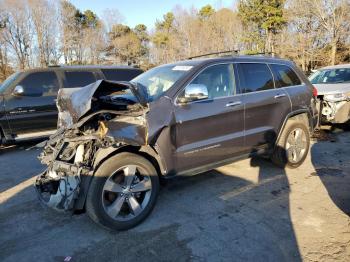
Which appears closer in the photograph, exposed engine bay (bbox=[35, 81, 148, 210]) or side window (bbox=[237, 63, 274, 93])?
exposed engine bay (bbox=[35, 81, 148, 210])

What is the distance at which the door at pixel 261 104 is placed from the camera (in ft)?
15.9

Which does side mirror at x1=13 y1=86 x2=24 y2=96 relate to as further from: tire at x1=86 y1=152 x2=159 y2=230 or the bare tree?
the bare tree

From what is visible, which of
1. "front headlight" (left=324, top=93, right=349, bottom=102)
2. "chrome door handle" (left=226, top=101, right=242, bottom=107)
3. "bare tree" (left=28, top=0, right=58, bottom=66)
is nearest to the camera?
"chrome door handle" (left=226, top=101, right=242, bottom=107)

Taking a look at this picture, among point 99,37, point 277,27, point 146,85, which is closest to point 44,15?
point 99,37

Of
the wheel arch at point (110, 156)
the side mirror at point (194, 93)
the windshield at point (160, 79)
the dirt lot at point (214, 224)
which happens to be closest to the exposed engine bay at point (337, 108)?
the dirt lot at point (214, 224)

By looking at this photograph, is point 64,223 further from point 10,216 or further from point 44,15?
point 44,15

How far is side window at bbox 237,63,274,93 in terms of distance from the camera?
15.9 ft

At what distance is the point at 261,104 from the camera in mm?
4984

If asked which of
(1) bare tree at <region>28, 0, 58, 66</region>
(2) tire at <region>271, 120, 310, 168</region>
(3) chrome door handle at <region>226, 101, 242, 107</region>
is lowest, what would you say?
(2) tire at <region>271, 120, 310, 168</region>

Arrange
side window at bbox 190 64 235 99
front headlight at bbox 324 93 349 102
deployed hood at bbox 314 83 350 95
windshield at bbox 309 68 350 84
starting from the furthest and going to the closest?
windshield at bbox 309 68 350 84, deployed hood at bbox 314 83 350 95, front headlight at bbox 324 93 349 102, side window at bbox 190 64 235 99

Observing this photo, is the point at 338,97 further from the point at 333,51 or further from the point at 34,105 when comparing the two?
the point at 333,51

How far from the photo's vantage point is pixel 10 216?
13.8ft

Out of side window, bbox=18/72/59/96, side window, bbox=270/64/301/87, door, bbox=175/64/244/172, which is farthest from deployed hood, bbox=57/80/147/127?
side window, bbox=18/72/59/96

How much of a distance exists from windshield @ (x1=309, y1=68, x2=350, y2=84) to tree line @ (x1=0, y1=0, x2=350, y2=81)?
43.7ft
